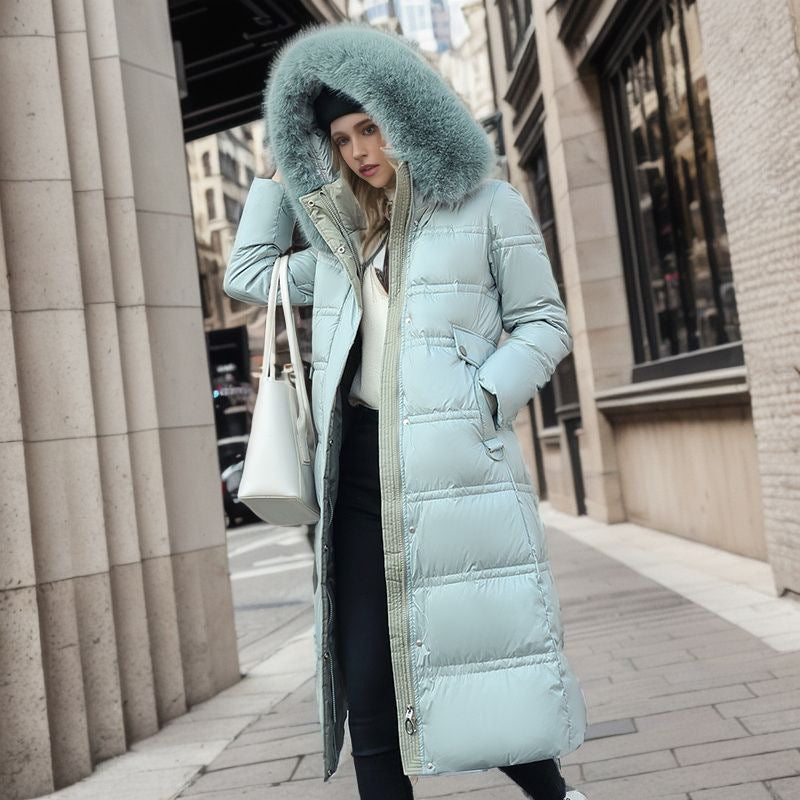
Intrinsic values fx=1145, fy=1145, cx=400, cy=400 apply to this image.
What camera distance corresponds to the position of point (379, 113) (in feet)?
8.76

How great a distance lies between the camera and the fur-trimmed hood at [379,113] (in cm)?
265

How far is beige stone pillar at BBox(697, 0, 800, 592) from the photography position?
5.18m

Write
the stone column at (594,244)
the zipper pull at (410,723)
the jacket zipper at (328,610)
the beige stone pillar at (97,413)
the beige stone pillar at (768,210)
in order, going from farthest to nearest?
the stone column at (594,244)
the beige stone pillar at (768,210)
the beige stone pillar at (97,413)
the jacket zipper at (328,610)
the zipper pull at (410,723)

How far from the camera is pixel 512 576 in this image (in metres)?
2.50

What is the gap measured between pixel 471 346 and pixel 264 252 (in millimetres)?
690

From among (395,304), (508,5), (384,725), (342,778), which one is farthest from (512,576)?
(508,5)

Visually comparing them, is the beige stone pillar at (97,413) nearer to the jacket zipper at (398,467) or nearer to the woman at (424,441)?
the woman at (424,441)

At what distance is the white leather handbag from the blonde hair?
27 centimetres

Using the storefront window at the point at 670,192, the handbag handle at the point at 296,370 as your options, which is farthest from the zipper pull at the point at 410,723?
the storefront window at the point at 670,192

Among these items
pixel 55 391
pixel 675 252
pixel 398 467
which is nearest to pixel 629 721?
pixel 398 467

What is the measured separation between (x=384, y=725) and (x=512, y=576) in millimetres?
434

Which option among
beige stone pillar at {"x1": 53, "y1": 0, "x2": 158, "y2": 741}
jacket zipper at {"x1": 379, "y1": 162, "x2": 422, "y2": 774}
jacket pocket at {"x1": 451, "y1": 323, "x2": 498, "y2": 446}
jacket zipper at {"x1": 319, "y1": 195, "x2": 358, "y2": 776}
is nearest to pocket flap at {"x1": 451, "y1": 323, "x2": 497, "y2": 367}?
jacket pocket at {"x1": 451, "y1": 323, "x2": 498, "y2": 446}

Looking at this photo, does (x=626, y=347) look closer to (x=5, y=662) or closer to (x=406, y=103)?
(x=5, y=662)

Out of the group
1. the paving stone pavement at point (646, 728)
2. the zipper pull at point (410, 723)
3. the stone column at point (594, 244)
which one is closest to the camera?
the zipper pull at point (410, 723)
